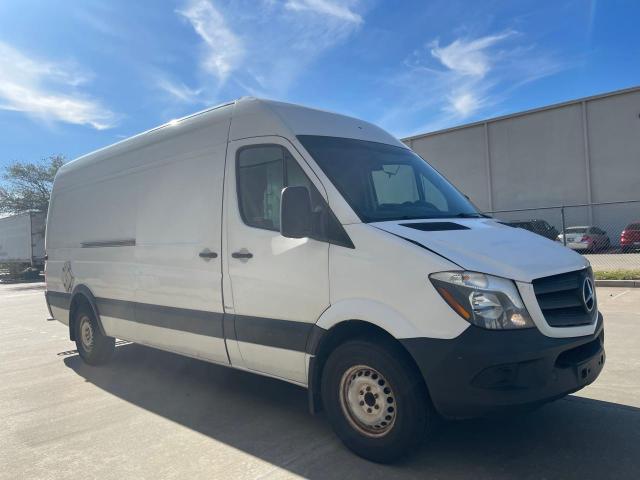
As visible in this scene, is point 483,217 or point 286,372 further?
point 483,217

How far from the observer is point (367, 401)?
349 cm

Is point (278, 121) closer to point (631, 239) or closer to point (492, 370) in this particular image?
point (492, 370)

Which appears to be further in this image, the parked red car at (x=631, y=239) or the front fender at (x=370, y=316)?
the parked red car at (x=631, y=239)

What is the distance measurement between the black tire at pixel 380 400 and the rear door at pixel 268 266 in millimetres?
328

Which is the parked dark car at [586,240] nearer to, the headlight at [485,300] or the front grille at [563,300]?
the front grille at [563,300]

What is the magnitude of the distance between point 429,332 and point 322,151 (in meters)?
1.67

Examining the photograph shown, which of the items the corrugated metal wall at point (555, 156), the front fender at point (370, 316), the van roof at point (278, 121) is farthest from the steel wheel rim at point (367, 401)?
the corrugated metal wall at point (555, 156)

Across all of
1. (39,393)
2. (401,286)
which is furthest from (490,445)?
(39,393)

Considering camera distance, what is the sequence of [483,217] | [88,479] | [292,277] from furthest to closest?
[483,217] < [292,277] < [88,479]

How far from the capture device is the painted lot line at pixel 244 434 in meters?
3.43

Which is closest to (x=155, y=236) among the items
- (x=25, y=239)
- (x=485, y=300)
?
(x=485, y=300)

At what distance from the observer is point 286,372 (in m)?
4.02

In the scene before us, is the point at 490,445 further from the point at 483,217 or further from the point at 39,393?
the point at 39,393

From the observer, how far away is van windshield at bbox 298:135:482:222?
152 inches
